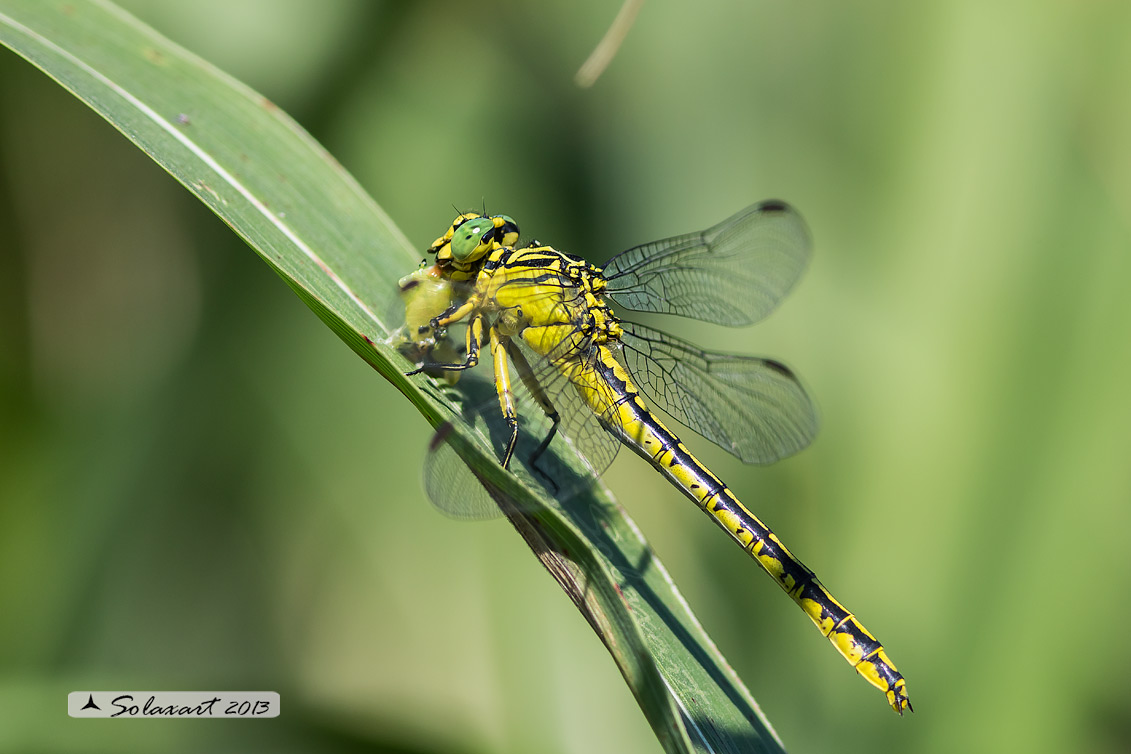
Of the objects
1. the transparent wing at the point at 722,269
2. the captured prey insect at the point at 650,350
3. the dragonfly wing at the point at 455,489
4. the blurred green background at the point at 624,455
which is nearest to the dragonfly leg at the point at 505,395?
the captured prey insect at the point at 650,350

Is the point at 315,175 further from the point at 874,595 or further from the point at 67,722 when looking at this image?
the point at 874,595

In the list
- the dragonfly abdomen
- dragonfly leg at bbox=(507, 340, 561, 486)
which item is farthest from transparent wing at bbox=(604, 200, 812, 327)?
dragonfly leg at bbox=(507, 340, 561, 486)

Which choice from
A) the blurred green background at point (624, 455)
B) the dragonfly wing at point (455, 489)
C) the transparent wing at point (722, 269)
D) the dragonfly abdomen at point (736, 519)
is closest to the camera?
the dragonfly wing at point (455, 489)

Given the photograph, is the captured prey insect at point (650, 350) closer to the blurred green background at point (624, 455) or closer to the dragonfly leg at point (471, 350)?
the dragonfly leg at point (471, 350)

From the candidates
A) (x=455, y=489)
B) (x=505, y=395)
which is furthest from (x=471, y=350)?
(x=455, y=489)

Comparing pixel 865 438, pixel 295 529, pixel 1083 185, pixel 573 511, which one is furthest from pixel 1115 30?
pixel 295 529

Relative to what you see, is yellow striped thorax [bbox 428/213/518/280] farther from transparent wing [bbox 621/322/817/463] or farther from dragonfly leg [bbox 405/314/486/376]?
transparent wing [bbox 621/322/817/463]

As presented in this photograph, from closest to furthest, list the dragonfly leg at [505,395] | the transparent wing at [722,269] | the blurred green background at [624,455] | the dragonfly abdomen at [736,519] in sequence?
1. the dragonfly leg at [505,395]
2. the dragonfly abdomen at [736,519]
3. the blurred green background at [624,455]
4. the transparent wing at [722,269]
